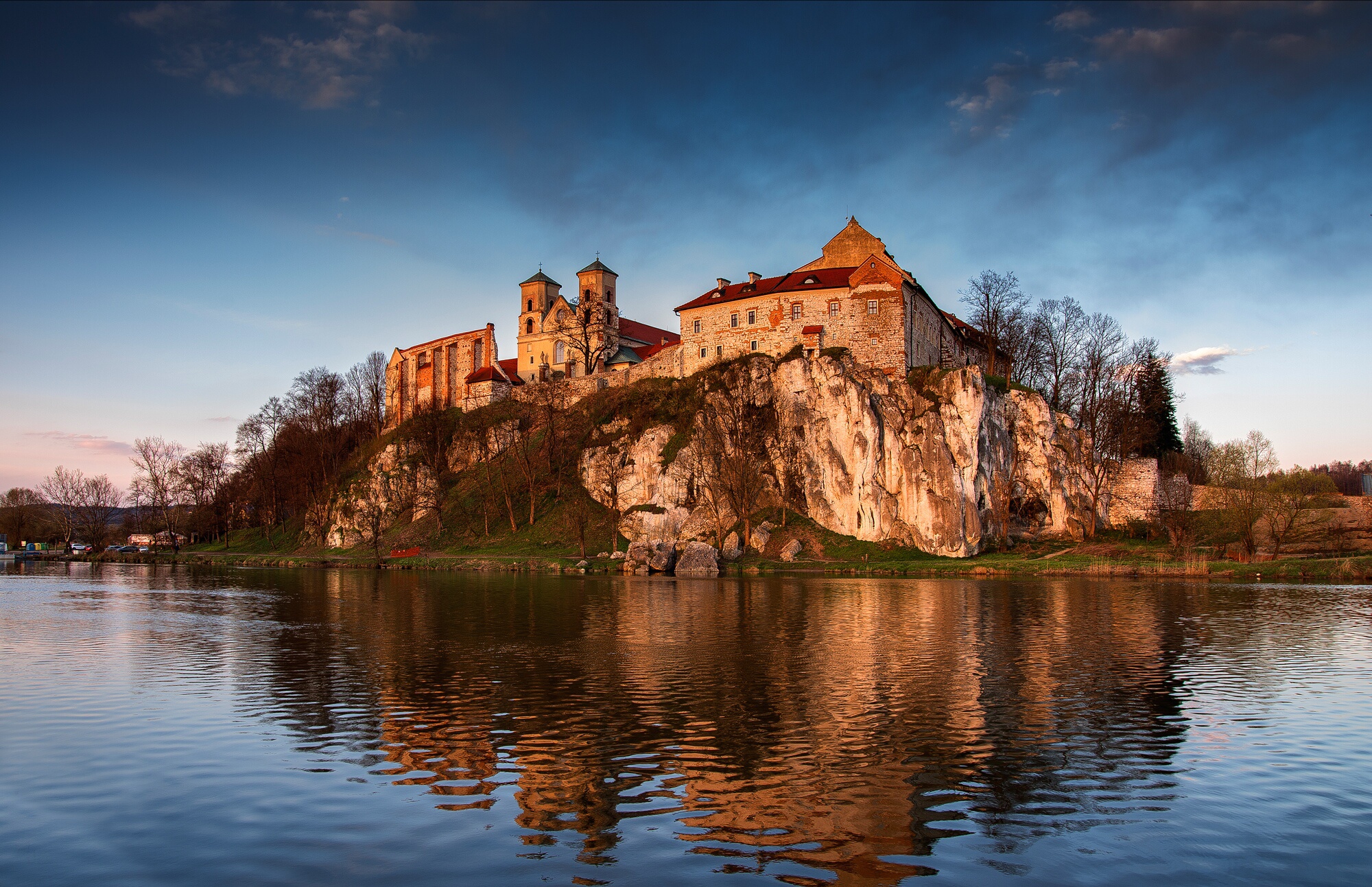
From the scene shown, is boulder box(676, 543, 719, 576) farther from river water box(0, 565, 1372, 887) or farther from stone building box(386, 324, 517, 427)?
stone building box(386, 324, 517, 427)

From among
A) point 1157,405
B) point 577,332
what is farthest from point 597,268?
point 1157,405

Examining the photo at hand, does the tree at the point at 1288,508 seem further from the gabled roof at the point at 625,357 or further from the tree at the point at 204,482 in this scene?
the tree at the point at 204,482

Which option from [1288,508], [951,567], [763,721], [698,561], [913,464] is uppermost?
[913,464]

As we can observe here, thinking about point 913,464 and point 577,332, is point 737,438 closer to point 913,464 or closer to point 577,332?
point 913,464

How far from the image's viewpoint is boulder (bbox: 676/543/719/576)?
57125 millimetres

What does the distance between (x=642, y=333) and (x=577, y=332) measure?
968cm

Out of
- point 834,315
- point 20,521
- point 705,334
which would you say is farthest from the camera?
point 20,521

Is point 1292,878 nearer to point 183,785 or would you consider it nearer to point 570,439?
point 183,785

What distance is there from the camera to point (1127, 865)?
941 cm

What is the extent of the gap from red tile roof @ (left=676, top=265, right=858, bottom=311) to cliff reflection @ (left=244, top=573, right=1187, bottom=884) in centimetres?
4595

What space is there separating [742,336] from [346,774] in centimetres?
6629

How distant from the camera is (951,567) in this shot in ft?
182

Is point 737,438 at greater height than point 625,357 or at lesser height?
lesser

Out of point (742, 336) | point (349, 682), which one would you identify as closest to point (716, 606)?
point (349, 682)
